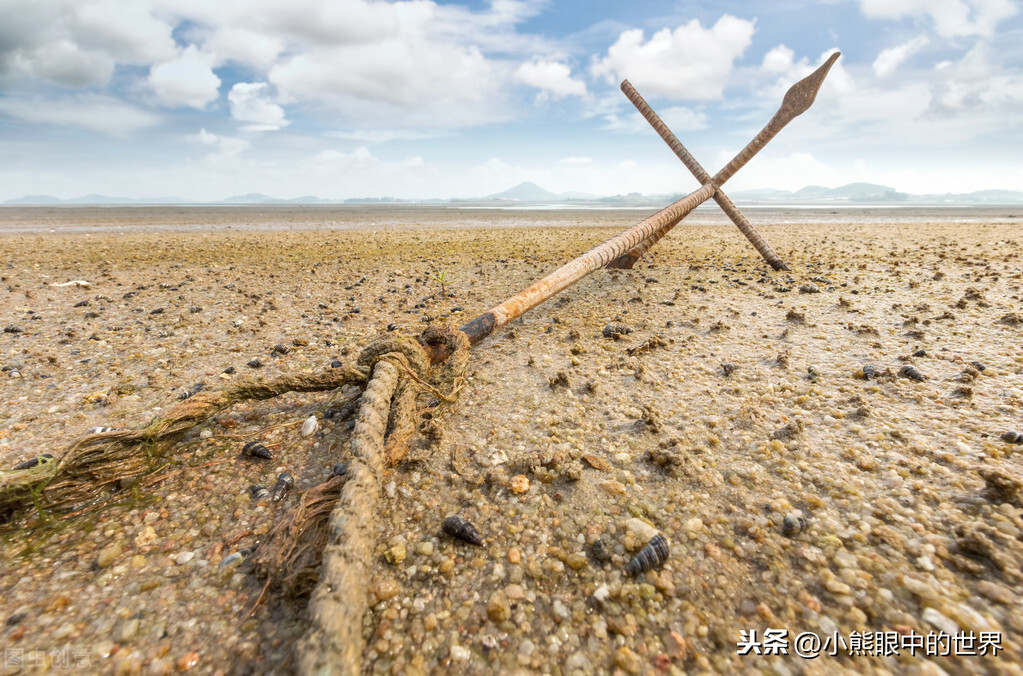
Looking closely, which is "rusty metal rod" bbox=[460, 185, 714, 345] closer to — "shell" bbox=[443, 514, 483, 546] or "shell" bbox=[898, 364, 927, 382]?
Answer: "shell" bbox=[443, 514, 483, 546]

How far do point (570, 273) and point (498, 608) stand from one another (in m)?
4.73

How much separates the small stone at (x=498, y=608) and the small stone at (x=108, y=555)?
2.27 meters

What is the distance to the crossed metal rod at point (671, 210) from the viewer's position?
622 centimetres

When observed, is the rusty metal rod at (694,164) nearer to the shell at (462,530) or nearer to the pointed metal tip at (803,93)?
the pointed metal tip at (803,93)

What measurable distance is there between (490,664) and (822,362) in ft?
16.3

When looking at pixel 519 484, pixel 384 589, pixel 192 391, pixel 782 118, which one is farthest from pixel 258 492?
pixel 782 118

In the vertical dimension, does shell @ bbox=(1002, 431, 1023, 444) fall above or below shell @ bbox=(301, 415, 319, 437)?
above

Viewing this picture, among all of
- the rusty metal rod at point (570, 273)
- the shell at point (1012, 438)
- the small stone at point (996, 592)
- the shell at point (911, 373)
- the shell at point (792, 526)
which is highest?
the rusty metal rod at point (570, 273)

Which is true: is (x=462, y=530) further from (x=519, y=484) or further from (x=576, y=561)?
(x=576, y=561)

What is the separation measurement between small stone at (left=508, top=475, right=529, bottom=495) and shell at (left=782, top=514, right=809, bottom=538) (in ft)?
5.45

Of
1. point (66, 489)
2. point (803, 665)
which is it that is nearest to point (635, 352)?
point (803, 665)

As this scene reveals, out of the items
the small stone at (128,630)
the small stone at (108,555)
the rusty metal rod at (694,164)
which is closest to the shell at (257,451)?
the small stone at (108,555)

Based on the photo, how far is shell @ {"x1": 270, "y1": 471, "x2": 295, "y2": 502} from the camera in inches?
121

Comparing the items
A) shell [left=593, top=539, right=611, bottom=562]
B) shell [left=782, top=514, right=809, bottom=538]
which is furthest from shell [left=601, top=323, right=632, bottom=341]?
shell [left=593, top=539, right=611, bottom=562]
